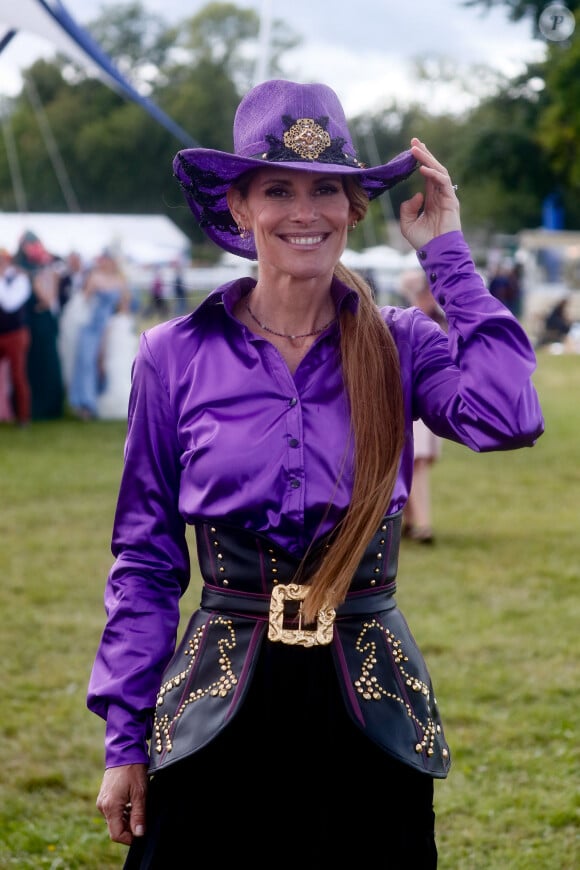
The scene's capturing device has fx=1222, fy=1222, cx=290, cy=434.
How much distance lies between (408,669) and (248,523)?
389 millimetres

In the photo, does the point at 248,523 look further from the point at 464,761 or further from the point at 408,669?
the point at 464,761

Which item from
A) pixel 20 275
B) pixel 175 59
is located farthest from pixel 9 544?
pixel 175 59

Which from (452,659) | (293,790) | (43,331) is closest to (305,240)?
(293,790)

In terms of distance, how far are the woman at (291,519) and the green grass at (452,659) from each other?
0.46ft

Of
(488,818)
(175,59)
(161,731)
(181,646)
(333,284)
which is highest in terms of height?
(175,59)

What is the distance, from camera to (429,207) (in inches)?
89.0

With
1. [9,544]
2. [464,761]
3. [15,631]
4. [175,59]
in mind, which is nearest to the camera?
[464,761]

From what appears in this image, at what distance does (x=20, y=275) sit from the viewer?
14.1 meters

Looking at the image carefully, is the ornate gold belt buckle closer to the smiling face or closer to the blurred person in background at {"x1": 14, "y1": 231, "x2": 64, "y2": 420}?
the smiling face

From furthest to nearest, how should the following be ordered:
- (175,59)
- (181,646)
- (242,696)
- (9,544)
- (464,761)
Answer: (175,59) → (9,544) → (464,761) → (181,646) → (242,696)

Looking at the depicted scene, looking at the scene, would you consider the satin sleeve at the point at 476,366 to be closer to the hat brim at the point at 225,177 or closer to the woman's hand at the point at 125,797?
the hat brim at the point at 225,177

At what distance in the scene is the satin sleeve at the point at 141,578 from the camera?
7.27 feet

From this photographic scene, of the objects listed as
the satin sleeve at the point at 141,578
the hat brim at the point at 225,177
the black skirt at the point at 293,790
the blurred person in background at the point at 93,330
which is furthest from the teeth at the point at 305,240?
the blurred person in background at the point at 93,330

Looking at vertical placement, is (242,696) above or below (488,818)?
above
